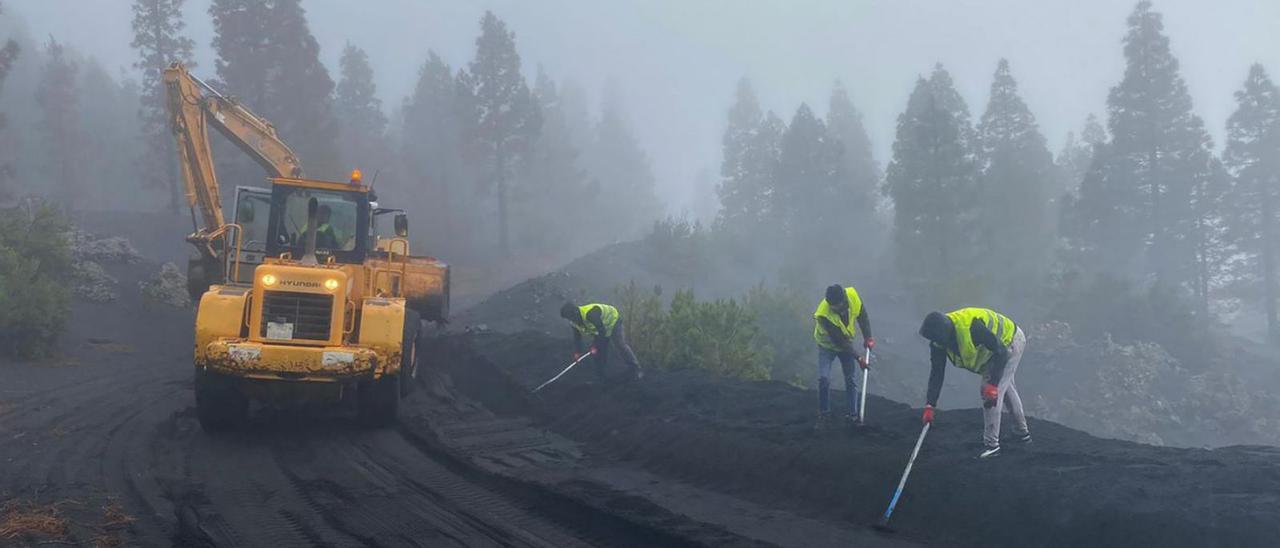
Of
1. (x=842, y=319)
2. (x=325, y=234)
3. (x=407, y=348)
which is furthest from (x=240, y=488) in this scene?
(x=842, y=319)

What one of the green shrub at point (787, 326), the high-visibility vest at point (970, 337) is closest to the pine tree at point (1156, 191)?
the green shrub at point (787, 326)

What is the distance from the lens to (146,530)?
24.2 ft

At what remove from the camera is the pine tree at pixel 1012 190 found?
121 ft

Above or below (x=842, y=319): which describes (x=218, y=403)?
below

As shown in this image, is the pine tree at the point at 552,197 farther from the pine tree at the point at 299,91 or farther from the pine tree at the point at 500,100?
the pine tree at the point at 299,91

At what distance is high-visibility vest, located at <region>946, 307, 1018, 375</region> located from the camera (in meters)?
8.87

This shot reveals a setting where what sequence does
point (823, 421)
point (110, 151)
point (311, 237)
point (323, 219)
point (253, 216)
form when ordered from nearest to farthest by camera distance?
point (823, 421) < point (311, 237) < point (323, 219) < point (253, 216) < point (110, 151)

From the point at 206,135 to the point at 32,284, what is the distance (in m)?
5.29

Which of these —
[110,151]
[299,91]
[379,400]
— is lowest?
→ [379,400]

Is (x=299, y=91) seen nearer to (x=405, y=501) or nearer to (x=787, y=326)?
(x=787, y=326)

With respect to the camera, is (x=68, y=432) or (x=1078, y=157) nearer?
(x=68, y=432)

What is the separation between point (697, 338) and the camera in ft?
53.9

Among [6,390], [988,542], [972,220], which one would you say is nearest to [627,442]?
[988,542]

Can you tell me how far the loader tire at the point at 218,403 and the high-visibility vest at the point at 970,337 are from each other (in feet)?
25.8
